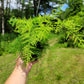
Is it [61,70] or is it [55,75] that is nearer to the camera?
[55,75]

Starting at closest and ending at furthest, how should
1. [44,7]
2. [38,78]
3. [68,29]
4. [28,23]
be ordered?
[68,29] → [28,23] → [38,78] → [44,7]

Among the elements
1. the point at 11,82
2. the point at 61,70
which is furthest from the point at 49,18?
the point at 61,70

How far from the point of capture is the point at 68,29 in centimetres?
81

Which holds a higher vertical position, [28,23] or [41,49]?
[28,23]

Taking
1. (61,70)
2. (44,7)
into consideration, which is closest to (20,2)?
(44,7)

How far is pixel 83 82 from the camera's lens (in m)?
1.96

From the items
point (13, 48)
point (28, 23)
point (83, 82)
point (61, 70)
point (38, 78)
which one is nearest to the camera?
point (28, 23)

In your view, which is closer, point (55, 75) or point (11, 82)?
point (11, 82)

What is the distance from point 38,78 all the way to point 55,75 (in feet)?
1.60

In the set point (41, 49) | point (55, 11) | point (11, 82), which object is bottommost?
point (11, 82)

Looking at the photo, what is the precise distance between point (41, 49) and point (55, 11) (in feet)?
1.66

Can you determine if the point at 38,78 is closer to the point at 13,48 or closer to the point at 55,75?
the point at 55,75

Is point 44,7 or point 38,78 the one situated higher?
point 44,7

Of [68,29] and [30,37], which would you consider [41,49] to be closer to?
[30,37]
